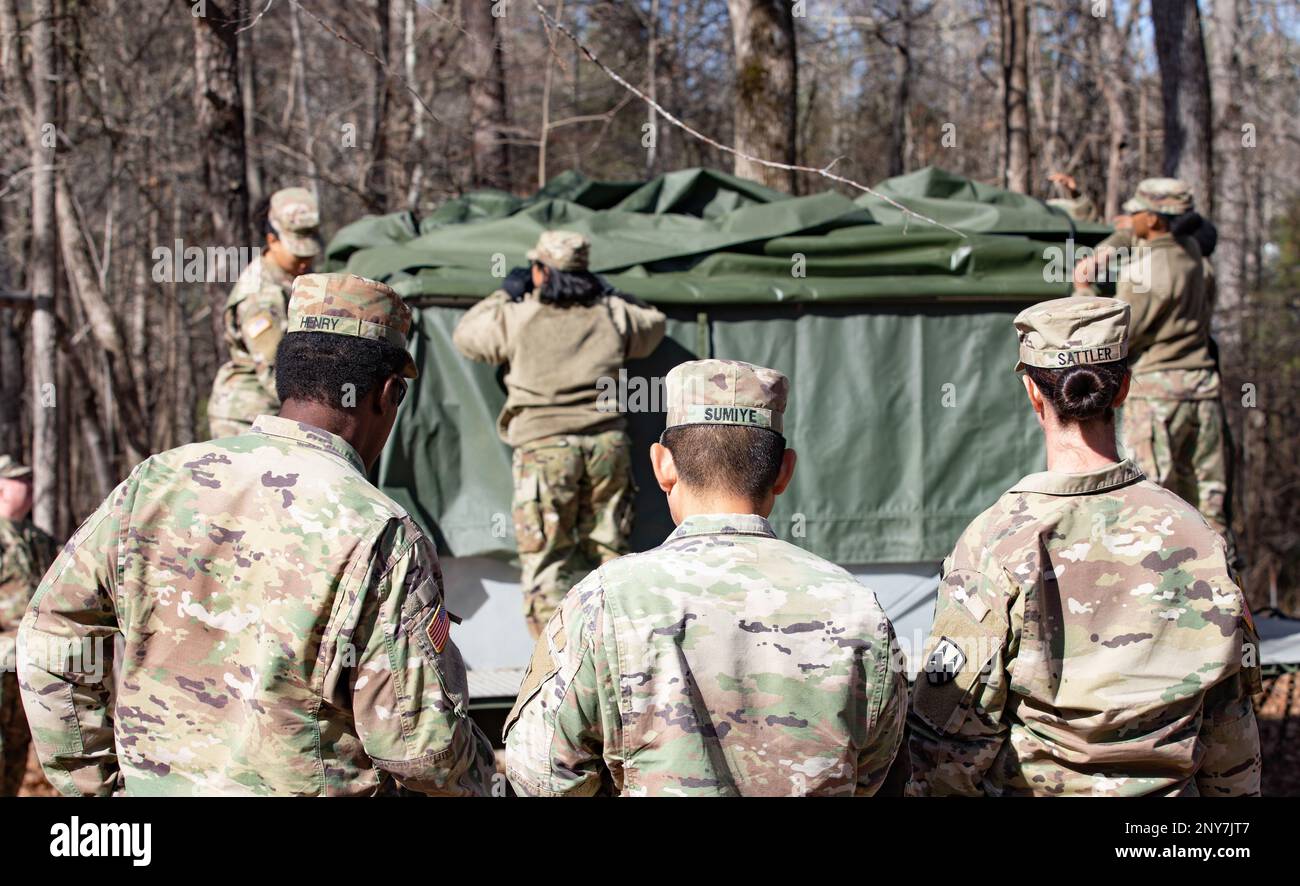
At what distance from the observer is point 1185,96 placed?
333 inches

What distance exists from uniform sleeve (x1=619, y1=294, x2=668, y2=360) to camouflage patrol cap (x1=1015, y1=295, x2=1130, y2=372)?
3134 millimetres

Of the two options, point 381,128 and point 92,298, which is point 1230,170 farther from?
point 92,298

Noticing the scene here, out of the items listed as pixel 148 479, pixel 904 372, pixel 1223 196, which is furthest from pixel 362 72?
pixel 148 479

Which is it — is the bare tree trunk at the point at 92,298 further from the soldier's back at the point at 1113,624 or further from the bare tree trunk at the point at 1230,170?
the bare tree trunk at the point at 1230,170

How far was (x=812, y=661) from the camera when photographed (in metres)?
2.08

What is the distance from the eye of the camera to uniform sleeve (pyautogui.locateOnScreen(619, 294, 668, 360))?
5.61 m

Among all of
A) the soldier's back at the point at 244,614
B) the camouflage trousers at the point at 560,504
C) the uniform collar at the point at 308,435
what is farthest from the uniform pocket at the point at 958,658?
the camouflage trousers at the point at 560,504

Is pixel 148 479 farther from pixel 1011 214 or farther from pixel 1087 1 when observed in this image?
pixel 1087 1

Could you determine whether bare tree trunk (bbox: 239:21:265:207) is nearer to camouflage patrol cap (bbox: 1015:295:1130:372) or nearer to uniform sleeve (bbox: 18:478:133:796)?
uniform sleeve (bbox: 18:478:133:796)

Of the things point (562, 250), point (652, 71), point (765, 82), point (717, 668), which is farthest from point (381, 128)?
point (717, 668)

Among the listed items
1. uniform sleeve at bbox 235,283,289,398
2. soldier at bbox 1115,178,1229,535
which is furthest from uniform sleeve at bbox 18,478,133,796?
soldier at bbox 1115,178,1229,535

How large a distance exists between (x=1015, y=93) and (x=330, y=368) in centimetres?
886
